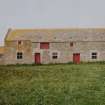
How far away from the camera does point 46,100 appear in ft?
50.2

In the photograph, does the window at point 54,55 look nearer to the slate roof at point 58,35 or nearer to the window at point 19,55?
the slate roof at point 58,35

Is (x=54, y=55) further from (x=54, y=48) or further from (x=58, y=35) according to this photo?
(x=58, y=35)

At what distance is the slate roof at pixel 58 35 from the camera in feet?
179

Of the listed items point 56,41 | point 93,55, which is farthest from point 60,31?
point 93,55

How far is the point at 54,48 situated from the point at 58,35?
114 inches

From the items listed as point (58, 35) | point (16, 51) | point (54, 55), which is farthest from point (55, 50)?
point (16, 51)

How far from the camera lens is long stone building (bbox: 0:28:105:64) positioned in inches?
2083

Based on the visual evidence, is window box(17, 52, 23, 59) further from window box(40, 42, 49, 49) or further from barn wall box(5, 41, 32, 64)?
window box(40, 42, 49, 49)

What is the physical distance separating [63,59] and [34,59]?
4.41 metres

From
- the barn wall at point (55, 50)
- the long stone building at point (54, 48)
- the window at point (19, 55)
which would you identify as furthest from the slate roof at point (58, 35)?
the window at point (19, 55)

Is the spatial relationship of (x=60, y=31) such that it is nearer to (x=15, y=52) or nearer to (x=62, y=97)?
→ (x=15, y=52)

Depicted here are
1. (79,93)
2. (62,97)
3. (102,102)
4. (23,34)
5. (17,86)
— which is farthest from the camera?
(23,34)

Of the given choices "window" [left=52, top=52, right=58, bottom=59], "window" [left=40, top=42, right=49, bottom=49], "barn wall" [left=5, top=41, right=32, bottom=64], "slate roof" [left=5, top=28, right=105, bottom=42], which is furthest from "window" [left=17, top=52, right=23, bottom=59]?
"window" [left=52, top=52, right=58, bottom=59]

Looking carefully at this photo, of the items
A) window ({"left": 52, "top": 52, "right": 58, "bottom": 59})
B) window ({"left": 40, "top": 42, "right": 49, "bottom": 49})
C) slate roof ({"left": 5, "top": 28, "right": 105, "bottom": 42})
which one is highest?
slate roof ({"left": 5, "top": 28, "right": 105, "bottom": 42})
